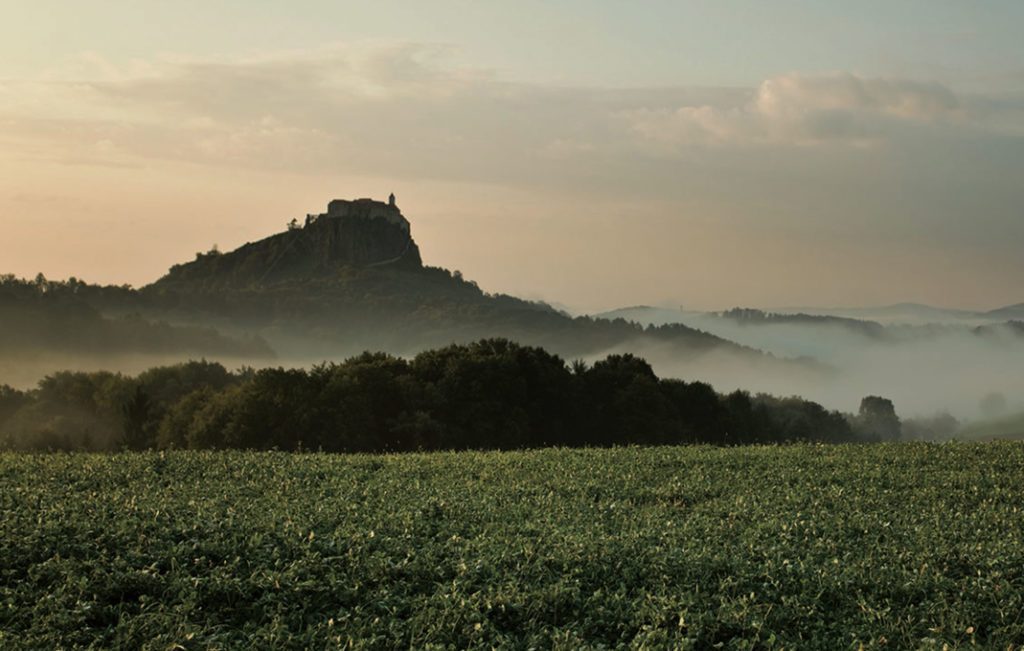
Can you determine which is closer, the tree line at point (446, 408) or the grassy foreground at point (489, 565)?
the grassy foreground at point (489, 565)

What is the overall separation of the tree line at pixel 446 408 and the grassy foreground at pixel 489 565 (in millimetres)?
19345

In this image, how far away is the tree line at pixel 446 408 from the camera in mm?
42375

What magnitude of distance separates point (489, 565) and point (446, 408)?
3357cm

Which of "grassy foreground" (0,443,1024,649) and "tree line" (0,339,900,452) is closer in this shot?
"grassy foreground" (0,443,1024,649)

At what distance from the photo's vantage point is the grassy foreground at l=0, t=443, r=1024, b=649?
391 inches

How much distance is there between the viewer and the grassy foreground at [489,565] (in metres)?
9.94

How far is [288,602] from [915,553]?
8.86m

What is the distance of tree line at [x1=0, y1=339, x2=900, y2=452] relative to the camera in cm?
4238

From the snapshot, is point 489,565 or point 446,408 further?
point 446,408

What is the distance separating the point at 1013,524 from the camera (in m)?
15.9

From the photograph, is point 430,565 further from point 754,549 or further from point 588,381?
point 588,381

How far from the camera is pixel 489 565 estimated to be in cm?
1152

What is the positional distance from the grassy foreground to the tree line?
1935 centimetres

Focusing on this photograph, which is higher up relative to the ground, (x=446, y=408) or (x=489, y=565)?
(x=446, y=408)
